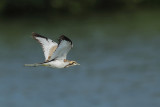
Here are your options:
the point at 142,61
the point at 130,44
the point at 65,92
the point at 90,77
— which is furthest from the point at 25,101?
the point at 130,44

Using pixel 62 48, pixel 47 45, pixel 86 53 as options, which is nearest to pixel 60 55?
pixel 62 48

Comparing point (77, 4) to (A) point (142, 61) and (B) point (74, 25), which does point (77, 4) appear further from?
(A) point (142, 61)

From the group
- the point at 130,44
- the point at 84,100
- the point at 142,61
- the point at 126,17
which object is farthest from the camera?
the point at 126,17

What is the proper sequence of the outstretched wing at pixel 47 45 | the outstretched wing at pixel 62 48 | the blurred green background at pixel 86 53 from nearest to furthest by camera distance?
the outstretched wing at pixel 62 48 → the outstretched wing at pixel 47 45 → the blurred green background at pixel 86 53

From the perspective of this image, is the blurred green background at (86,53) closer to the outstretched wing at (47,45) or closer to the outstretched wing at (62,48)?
the outstretched wing at (47,45)

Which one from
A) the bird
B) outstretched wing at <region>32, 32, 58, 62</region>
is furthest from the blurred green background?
the bird

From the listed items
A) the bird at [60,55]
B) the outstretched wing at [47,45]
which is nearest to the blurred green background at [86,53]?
the outstretched wing at [47,45]
